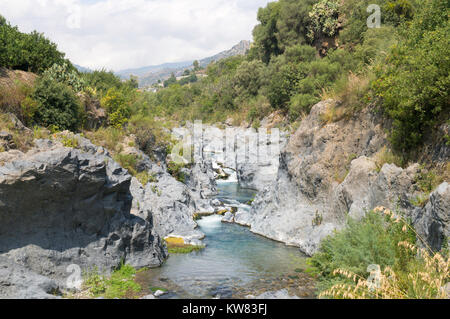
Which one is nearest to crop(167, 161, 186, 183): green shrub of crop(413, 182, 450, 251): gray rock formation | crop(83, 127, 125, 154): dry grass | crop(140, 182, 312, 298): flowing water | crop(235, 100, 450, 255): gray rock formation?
crop(83, 127, 125, 154): dry grass

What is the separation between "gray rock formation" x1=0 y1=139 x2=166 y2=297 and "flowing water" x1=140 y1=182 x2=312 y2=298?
1.03 metres

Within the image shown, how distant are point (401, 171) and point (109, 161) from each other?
8.00 metres

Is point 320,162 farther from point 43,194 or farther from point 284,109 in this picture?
point 284,109

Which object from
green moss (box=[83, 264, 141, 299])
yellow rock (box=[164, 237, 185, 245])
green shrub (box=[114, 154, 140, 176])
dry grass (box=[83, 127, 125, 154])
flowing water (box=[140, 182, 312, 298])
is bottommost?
flowing water (box=[140, 182, 312, 298])

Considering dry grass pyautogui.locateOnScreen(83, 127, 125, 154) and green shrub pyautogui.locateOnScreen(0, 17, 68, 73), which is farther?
dry grass pyautogui.locateOnScreen(83, 127, 125, 154)

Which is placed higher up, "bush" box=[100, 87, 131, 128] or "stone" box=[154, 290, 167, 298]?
A: "bush" box=[100, 87, 131, 128]

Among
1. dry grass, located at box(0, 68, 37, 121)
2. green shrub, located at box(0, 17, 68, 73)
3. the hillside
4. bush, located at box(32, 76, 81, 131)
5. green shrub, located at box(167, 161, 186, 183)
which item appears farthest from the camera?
green shrub, located at box(167, 161, 186, 183)

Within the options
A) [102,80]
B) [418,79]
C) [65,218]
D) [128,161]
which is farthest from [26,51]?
[418,79]

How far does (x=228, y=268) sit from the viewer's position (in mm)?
10586

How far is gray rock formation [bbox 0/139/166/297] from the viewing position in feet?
25.6

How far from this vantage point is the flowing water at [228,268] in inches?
359

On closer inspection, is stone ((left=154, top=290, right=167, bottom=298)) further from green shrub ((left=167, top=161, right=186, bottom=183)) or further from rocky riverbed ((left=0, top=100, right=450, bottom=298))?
green shrub ((left=167, top=161, right=186, bottom=183))

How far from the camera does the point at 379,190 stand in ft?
30.9
